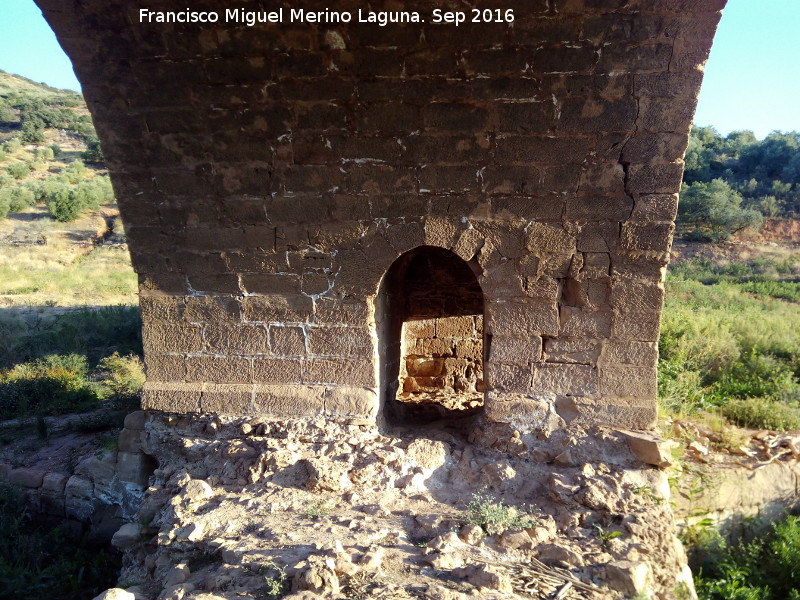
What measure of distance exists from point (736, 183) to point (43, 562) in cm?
2599

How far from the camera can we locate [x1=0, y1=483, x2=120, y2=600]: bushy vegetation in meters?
3.77

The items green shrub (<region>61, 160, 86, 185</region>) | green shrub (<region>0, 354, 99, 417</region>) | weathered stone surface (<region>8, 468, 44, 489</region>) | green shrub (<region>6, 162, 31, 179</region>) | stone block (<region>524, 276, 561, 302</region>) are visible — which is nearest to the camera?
stone block (<region>524, 276, 561, 302</region>)

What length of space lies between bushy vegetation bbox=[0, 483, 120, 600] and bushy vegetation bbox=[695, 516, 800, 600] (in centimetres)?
414

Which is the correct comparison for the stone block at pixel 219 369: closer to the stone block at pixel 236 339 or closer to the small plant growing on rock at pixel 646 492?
the stone block at pixel 236 339

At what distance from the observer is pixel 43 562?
4078 millimetres

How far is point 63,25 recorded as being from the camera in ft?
9.83

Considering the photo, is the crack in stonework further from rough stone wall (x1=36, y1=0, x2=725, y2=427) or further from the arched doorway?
the arched doorway

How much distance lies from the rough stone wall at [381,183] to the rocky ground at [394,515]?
0.82ft

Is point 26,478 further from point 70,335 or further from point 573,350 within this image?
point 70,335

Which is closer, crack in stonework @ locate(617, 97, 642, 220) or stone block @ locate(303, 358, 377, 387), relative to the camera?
crack in stonework @ locate(617, 97, 642, 220)

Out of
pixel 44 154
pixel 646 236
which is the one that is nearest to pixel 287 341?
pixel 646 236

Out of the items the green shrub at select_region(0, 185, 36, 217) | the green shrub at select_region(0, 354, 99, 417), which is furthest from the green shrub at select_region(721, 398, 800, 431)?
the green shrub at select_region(0, 185, 36, 217)

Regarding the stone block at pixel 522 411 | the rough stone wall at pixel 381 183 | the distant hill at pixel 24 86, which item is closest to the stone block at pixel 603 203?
the rough stone wall at pixel 381 183

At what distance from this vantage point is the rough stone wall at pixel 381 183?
286 centimetres
